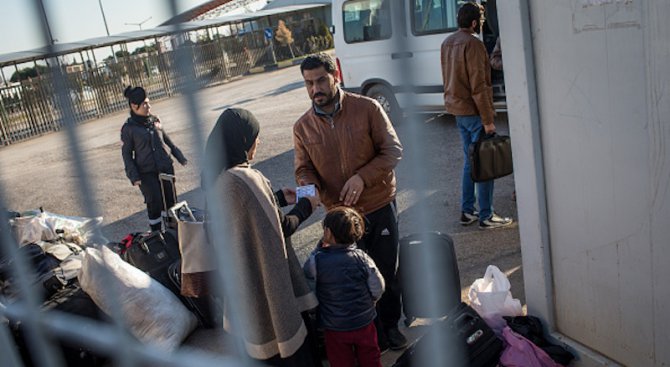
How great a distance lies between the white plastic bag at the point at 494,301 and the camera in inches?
118

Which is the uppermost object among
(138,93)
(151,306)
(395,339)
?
(138,93)

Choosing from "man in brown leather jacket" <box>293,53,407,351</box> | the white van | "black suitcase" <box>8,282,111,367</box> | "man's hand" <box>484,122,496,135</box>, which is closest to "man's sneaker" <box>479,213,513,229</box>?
"man's hand" <box>484,122,496,135</box>

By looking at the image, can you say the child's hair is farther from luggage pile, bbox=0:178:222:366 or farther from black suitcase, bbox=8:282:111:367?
black suitcase, bbox=8:282:111:367

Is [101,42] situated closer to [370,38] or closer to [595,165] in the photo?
[595,165]

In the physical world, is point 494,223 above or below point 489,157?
below

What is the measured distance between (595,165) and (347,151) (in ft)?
3.90

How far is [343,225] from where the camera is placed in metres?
2.68

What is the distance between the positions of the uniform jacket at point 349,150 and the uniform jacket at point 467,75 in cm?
139

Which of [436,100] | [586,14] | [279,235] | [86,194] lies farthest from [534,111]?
[436,100]

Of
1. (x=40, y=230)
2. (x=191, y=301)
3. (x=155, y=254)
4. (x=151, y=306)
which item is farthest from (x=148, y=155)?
(x=151, y=306)

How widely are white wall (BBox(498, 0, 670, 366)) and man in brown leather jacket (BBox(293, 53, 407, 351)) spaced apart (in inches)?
28.1

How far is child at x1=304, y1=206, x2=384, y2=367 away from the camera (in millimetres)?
2676

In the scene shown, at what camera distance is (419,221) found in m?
0.91

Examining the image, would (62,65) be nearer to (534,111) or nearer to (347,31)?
(534,111)
